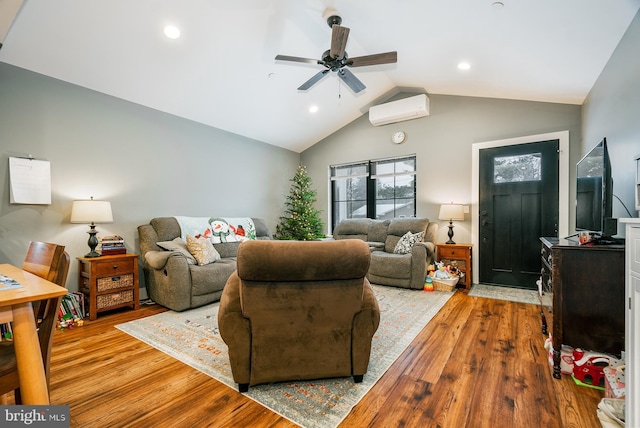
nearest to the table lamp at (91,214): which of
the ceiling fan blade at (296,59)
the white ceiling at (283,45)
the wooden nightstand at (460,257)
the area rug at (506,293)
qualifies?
the white ceiling at (283,45)

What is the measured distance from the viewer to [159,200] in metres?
3.96

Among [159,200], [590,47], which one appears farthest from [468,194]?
[159,200]

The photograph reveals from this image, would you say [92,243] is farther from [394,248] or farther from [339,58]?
[394,248]

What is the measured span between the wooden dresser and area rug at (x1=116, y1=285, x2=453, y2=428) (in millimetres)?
1101

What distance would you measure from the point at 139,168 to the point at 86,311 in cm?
181

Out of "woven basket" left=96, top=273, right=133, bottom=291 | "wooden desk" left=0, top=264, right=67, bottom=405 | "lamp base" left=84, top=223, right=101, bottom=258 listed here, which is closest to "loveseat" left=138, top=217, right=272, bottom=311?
"woven basket" left=96, top=273, right=133, bottom=291

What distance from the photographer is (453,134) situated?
180 inches

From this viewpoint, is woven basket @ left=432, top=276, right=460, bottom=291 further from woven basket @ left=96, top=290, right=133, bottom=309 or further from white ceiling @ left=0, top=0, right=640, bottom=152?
woven basket @ left=96, top=290, right=133, bottom=309

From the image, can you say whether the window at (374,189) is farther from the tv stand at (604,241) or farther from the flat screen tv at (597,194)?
the tv stand at (604,241)

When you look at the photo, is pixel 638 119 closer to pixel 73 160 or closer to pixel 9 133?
pixel 73 160

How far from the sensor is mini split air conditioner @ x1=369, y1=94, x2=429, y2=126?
4.62 metres

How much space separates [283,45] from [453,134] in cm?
296

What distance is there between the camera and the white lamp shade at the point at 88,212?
9.64 ft

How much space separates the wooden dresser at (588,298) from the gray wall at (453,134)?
2727 mm
